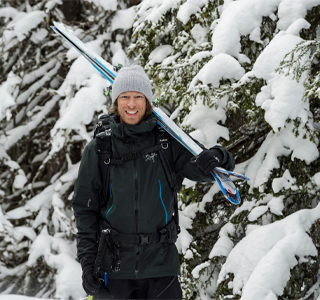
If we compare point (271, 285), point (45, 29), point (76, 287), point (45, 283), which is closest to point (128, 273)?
point (271, 285)

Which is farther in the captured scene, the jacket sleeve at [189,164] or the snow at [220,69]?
the snow at [220,69]

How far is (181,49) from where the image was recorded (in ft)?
15.7

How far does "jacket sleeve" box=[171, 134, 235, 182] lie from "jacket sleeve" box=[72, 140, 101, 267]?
1.84ft

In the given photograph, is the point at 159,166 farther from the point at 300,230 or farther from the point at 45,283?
the point at 45,283

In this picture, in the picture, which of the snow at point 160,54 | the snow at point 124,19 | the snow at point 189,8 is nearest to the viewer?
the snow at point 189,8

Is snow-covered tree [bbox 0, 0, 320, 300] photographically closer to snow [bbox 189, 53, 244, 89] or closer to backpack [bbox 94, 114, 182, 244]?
snow [bbox 189, 53, 244, 89]

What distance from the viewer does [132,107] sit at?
277 cm

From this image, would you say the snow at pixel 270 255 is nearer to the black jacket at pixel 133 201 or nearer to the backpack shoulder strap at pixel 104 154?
the black jacket at pixel 133 201

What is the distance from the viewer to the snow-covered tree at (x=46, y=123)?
650 centimetres

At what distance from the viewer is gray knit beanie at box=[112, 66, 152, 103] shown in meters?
2.80

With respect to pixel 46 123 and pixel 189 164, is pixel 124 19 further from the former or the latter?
pixel 189 164

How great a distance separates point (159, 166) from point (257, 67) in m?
1.53

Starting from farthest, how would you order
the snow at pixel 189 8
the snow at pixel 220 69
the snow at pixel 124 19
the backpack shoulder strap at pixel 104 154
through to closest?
the snow at pixel 124 19
the snow at pixel 189 8
the snow at pixel 220 69
the backpack shoulder strap at pixel 104 154

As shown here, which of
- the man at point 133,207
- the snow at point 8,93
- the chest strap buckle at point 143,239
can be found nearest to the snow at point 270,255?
the man at point 133,207
